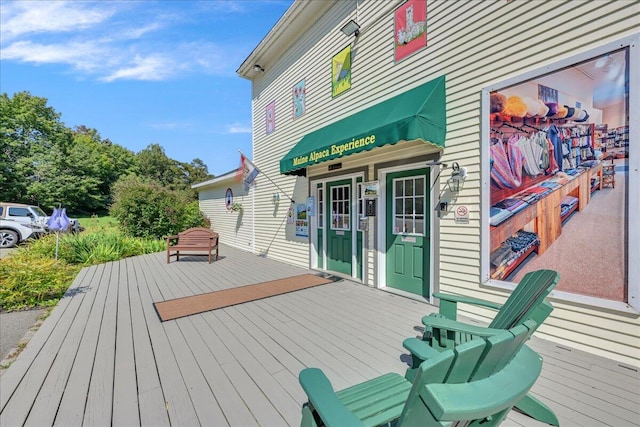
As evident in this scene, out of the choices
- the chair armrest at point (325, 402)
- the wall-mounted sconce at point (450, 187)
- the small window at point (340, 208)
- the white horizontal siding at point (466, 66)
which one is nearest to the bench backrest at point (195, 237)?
the white horizontal siding at point (466, 66)

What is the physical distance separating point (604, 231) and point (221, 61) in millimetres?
Answer: 10538

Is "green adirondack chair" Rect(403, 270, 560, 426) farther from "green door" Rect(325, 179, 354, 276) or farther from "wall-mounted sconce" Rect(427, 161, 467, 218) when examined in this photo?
"green door" Rect(325, 179, 354, 276)

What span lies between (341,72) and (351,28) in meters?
0.80

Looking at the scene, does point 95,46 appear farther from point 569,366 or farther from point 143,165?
point 143,165

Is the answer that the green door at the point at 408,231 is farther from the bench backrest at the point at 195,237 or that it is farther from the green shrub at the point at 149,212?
the green shrub at the point at 149,212

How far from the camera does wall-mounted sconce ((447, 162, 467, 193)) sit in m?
3.74

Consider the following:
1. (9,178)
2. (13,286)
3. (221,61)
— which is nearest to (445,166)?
(13,286)

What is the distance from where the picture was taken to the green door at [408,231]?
441cm

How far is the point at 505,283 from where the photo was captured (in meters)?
3.35

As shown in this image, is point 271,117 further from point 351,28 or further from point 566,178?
point 566,178

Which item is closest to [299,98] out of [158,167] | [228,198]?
[228,198]

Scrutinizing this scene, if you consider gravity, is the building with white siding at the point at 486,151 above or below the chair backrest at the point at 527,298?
above

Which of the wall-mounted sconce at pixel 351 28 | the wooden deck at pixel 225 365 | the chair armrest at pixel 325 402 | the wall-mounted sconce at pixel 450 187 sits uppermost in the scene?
the wall-mounted sconce at pixel 351 28

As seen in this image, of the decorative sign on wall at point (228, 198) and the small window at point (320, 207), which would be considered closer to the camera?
the small window at point (320, 207)
